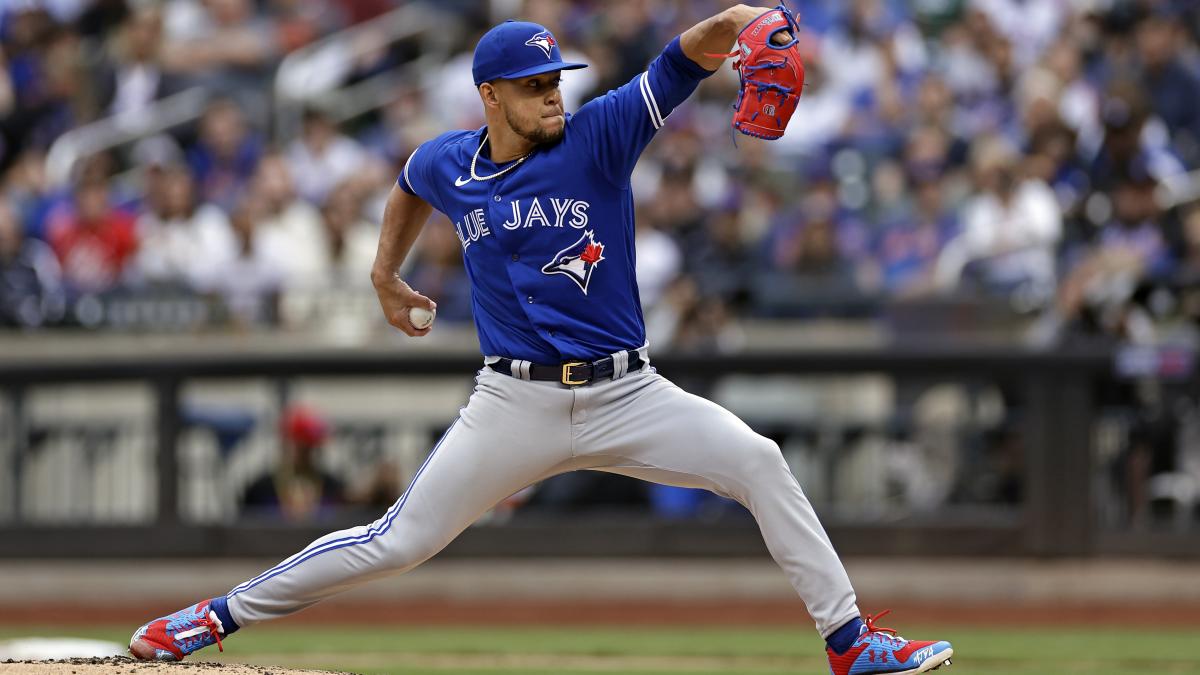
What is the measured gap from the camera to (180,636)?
5.36 meters

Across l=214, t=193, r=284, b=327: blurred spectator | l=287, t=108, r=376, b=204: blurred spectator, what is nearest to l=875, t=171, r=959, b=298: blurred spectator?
l=287, t=108, r=376, b=204: blurred spectator

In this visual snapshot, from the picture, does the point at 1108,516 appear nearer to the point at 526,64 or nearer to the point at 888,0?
the point at 888,0

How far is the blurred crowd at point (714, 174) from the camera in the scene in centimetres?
1114

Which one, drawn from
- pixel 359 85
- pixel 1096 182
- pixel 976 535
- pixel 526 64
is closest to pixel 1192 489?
pixel 976 535

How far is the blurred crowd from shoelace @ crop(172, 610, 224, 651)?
583 centimetres

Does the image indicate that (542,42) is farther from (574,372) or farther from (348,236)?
(348,236)

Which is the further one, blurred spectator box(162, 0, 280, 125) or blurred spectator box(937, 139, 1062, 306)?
blurred spectator box(162, 0, 280, 125)

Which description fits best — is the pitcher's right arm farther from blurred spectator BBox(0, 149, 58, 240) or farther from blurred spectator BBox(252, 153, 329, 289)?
blurred spectator BBox(0, 149, 58, 240)

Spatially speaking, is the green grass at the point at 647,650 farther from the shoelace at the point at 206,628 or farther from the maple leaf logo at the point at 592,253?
the maple leaf logo at the point at 592,253

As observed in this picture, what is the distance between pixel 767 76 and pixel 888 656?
1715mm

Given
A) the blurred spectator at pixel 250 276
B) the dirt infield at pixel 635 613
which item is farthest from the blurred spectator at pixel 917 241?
the blurred spectator at pixel 250 276

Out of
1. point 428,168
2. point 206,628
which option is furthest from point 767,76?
point 206,628

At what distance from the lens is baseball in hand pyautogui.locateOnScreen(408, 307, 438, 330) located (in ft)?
18.2

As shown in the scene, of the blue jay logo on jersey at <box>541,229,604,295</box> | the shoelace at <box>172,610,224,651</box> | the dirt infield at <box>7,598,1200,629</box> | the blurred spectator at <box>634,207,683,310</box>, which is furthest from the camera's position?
the blurred spectator at <box>634,207,683,310</box>
